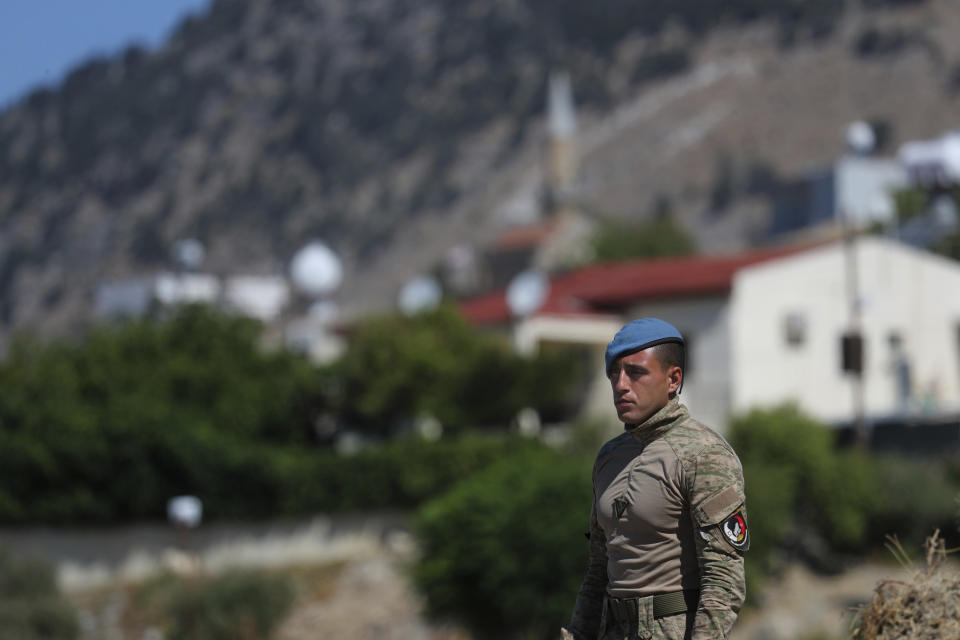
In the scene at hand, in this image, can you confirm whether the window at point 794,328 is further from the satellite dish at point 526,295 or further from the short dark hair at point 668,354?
the short dark hair at point 668,354

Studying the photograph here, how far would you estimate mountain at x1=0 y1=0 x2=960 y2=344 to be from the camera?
128 metres

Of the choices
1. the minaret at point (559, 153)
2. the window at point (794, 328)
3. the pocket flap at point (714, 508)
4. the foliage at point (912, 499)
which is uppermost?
the minaret at point (559, 153)

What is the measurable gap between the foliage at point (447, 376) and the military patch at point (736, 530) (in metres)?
25.2

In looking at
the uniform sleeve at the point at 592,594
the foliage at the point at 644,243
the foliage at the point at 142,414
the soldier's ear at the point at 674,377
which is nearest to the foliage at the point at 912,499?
the foliage at the point at 142,414

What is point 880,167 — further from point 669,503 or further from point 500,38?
point 500,38

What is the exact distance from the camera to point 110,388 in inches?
1249

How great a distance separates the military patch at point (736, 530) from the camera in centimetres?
419

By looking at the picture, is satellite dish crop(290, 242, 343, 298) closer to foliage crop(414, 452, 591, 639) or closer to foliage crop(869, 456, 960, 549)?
foliage crop(869, 456, 960, 549)

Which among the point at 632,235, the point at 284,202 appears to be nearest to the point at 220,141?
the point at 284,202

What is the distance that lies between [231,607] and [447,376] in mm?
9170

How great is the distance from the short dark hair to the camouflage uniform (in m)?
0.13

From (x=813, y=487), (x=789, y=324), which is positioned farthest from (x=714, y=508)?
(x=789, y=324)

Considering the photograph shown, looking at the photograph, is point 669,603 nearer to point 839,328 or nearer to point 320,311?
point 839,328

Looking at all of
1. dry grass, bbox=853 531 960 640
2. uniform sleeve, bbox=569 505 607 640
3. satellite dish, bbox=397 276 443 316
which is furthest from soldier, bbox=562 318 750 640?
satellite dish, bbox=397 276 443 316
